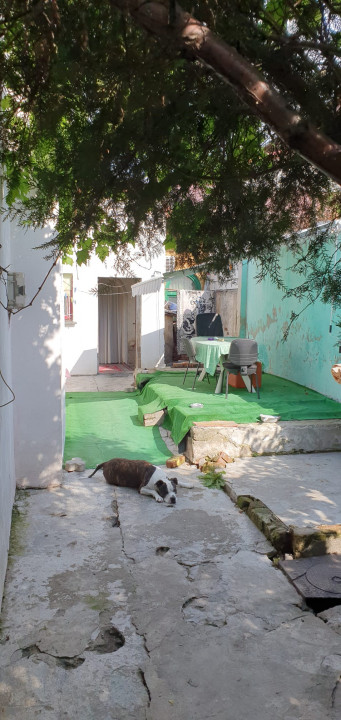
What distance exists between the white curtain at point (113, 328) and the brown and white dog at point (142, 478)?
1200cm

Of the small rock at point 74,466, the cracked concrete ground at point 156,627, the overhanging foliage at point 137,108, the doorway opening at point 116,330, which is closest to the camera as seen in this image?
the overhanging foliage at point 137,108

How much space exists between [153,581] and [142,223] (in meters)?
2.94

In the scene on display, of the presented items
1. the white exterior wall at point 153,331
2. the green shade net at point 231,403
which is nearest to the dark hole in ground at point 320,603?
the green shade net at point 231,403

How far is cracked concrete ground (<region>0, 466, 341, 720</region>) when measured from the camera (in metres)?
3.05

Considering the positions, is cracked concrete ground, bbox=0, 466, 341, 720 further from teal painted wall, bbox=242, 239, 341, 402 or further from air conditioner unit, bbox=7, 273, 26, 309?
teal painted wall, bbox=242, 239, 341, 402

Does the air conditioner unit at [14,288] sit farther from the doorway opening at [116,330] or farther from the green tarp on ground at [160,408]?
the doorway opening at [116,330]

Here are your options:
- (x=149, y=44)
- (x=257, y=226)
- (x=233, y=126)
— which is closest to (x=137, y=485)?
(x=257, y=226)

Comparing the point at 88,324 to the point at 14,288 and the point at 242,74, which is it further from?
the point at 242,74

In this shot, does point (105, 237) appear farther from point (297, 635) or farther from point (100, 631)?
point (297, 635)

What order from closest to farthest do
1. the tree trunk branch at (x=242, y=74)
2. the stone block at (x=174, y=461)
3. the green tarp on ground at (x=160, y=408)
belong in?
1. the tree trunk branch at (x=242, y=74)
2. the stone block at (x=174, y=461)
3. the green tarp on ground at (x=160, y=408)

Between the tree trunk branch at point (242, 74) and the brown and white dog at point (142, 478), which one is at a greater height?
the tree trunk branch at point (242, 74)

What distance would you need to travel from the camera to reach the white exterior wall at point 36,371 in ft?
20.1

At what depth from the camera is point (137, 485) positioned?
6.52m

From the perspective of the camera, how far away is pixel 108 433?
8.93 m
